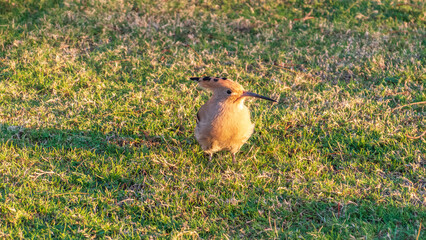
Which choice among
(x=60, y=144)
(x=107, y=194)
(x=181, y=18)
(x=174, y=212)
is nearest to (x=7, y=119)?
(x=60, y=144)

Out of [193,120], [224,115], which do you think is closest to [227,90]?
[224,115]

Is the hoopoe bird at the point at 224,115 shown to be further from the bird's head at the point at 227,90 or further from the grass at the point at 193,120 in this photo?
the grass at the point at 193,120

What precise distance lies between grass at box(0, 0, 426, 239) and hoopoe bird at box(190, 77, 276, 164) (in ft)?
1.08

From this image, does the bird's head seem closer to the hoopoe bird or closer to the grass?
the hoopoe bird

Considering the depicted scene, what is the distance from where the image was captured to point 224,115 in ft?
13.4

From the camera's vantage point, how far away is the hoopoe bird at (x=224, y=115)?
4086 mm

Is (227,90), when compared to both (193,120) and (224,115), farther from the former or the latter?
(193,120)

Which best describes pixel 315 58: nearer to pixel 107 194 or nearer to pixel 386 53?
pixel 386 53

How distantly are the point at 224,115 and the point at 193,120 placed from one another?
40.2 inches

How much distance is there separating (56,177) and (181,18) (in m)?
4.26

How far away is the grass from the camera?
3.60 meters

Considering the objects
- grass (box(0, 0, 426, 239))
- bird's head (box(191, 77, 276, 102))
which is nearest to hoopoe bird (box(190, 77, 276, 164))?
bird's head (box(191, 77, 276, 102))

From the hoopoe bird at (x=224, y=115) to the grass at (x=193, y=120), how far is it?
1.08ft

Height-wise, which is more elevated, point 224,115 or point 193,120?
point 224,115
